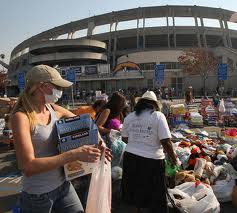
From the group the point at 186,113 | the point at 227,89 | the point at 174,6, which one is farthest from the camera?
the point at 174,6

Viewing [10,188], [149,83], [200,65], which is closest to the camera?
[10,188]

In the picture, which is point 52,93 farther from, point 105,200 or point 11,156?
point 11,156

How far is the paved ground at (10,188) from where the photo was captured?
18.6ft

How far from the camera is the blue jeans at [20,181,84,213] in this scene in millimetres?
2574

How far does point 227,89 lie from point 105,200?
156 ft

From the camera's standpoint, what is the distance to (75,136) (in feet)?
8.66

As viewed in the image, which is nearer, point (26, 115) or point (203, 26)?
point (26, 115)

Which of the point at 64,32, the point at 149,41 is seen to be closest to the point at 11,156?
the point at 149,41

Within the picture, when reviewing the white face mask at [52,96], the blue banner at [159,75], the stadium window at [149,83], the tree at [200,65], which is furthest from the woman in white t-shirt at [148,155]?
the stadium window at [149,83]

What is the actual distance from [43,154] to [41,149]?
0.14ft

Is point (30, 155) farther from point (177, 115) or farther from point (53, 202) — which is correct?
point (177, 115)

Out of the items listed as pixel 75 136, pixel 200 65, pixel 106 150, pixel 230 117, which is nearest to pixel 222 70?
pixel 230 117

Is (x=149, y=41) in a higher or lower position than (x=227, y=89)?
higher

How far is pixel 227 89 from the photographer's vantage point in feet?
158
